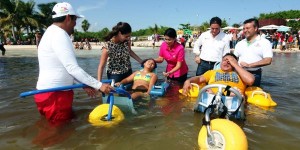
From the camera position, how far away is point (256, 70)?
7125 millimetres

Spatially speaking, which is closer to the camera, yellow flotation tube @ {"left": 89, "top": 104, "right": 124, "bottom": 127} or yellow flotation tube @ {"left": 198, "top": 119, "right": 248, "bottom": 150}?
yellow flotation tube @ {"left": 198, "top": 119, "right": 248, "bottom": 150}

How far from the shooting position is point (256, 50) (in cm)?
680

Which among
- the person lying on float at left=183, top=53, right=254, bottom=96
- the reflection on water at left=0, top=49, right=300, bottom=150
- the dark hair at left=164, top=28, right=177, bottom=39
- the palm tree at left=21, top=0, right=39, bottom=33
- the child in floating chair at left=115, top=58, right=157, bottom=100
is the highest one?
the palm tree at left=21, top=0, right=39, bottom=33

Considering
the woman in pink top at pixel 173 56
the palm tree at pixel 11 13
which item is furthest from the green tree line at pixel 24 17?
the woman in pink top at pixel 173 56

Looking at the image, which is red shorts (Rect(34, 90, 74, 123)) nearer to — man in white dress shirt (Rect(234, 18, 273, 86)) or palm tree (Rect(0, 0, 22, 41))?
man in white dress shirt (Rect(234, 18, 273, 86))

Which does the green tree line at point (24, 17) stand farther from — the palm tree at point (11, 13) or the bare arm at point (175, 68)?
the bare arm at point (175, 68)

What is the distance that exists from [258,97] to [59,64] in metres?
4.12

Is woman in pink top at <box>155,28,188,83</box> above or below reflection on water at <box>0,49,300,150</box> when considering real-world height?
above

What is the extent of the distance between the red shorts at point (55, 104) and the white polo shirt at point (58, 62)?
0.48 ft

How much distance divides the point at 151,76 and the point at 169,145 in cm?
343

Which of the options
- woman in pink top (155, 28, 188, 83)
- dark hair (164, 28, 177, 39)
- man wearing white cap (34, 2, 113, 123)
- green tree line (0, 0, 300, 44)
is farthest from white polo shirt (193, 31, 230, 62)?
green tree line (0, 0, 300, 44)

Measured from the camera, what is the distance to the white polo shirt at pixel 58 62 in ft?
13.9

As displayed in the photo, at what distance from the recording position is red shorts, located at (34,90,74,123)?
180 inches

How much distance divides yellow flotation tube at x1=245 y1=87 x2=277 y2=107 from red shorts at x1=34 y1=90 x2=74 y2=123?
3759 millimetres
